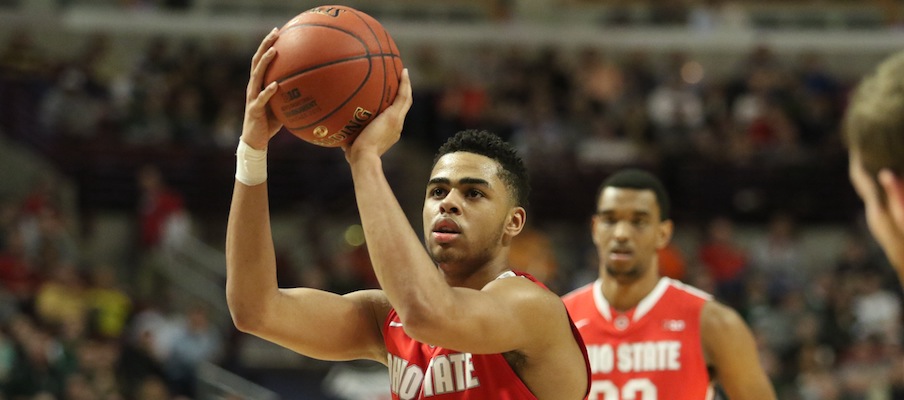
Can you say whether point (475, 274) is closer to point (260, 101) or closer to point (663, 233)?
point (260, 101)

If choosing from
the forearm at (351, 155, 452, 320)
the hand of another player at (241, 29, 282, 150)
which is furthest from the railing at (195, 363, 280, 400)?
the forearm at (351, 155, 452, 320)

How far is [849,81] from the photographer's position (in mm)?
16594

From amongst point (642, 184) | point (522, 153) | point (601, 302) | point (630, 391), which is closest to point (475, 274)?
point (630, 391)

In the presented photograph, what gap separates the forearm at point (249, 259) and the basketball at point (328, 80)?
12.7 inches

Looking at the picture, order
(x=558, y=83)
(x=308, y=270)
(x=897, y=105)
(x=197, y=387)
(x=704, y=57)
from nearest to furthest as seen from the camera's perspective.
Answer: (x=897, y=105), (x=197, y=387), (x=308, y=270), (x=558, y=83), (x=704, y=57)

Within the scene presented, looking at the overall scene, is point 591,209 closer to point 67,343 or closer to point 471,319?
point 67,343

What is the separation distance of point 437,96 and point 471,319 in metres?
12.2

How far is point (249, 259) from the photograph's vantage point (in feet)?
11.6

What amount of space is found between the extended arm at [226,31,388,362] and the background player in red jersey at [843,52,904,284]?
178 centimetres

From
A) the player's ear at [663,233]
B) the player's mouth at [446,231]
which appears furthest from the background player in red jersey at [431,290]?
the player's ear at [663,233]

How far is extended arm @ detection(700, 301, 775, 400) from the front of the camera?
4.85 meters

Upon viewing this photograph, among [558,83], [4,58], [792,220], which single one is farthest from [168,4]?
[792,220]

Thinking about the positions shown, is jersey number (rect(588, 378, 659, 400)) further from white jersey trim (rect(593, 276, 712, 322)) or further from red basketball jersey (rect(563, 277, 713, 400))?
white jersey trim (rect(593, 276, 712, 322))

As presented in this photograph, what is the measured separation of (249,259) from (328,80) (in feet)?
2.16
